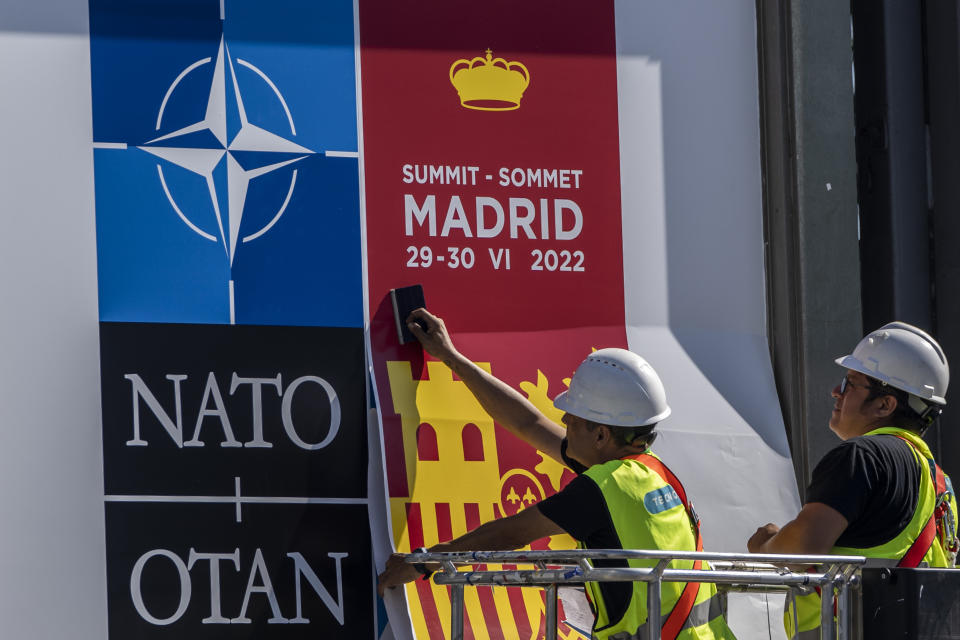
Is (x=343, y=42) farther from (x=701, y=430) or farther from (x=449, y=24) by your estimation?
(x=701, y=430)

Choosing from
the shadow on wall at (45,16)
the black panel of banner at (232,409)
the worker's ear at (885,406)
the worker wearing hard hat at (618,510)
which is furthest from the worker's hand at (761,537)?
the shadow on wall at (45,16)

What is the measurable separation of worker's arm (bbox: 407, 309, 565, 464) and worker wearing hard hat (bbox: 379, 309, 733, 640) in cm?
31

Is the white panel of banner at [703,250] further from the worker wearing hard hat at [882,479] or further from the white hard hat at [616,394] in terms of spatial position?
the white hard hat at [616,394]

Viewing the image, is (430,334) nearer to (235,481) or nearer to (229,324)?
(229,324)

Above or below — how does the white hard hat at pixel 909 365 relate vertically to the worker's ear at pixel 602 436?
above

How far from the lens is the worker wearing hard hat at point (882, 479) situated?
Answer: 413 centimetres

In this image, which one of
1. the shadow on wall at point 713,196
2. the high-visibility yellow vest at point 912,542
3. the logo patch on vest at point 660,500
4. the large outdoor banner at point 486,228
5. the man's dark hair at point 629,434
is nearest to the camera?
the logo patch on vest at point 660,500

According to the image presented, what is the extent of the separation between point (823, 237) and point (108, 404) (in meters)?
2.49

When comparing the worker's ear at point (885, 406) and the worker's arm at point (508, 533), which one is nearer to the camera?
the worker's arm at point (508, 533)

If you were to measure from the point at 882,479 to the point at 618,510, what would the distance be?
749mm

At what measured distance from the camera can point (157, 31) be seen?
478 cm

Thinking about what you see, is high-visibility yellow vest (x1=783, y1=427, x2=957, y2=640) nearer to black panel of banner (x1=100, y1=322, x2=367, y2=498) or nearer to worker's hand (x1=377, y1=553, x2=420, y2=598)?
worker's hand (x1=377, y1=553, x2=420, y2=598)

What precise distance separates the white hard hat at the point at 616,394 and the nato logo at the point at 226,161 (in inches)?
35.4

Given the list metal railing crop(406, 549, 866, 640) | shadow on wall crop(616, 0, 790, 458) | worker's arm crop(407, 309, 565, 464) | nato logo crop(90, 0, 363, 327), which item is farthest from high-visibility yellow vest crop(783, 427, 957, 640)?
nato logo crop(90, 0, 363, 327)
